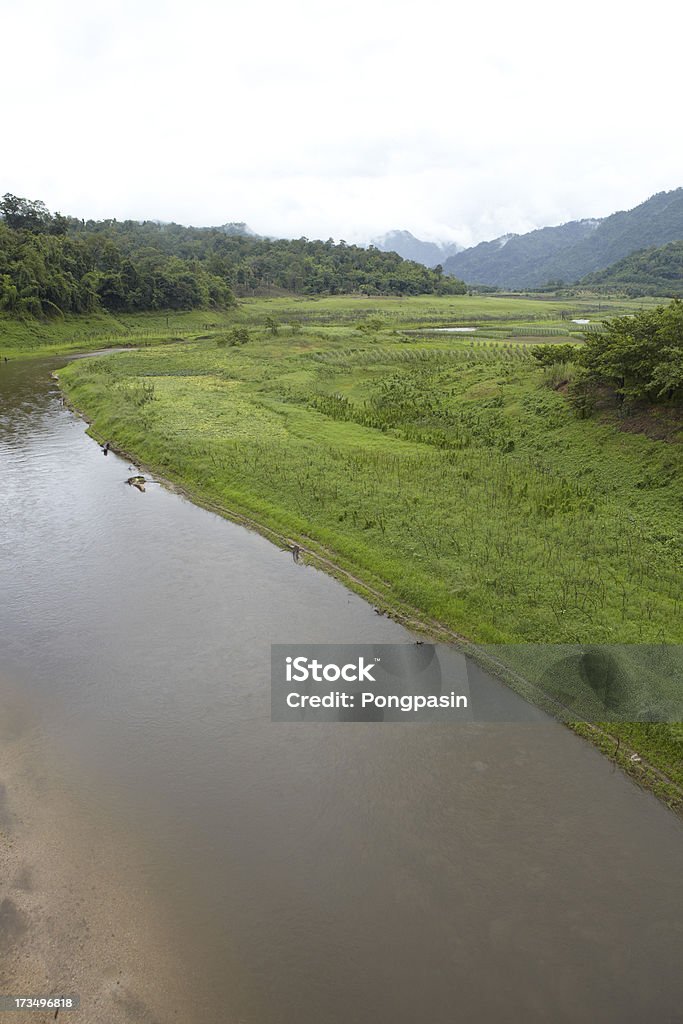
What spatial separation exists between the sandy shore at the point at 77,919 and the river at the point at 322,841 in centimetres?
5

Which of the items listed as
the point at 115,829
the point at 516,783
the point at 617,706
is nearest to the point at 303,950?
the point at 115,829

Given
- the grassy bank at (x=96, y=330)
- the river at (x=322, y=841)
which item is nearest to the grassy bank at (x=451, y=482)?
the river at (x=322, y=841)

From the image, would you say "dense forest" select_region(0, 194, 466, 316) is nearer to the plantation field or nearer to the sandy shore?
the plantation field

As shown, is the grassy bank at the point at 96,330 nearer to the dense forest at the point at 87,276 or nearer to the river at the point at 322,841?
the dense forest at the point at 87,276

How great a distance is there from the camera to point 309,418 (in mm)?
42438

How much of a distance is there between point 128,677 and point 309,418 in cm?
2777

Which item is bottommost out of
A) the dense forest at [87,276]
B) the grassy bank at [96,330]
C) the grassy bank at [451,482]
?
the grassy bank at [451,482]

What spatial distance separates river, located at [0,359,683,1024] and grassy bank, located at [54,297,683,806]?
119 inches

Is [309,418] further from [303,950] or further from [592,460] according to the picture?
[303,950]

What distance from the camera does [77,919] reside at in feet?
34.3

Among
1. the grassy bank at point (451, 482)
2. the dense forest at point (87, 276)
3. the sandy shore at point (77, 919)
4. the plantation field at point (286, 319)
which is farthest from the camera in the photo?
the dense forest at point (87, 276)

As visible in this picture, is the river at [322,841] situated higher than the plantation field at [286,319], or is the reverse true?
the plantation field at [286,319]

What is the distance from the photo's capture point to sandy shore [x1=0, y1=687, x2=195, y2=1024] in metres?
9.37

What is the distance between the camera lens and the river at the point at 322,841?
9555 millimetres
